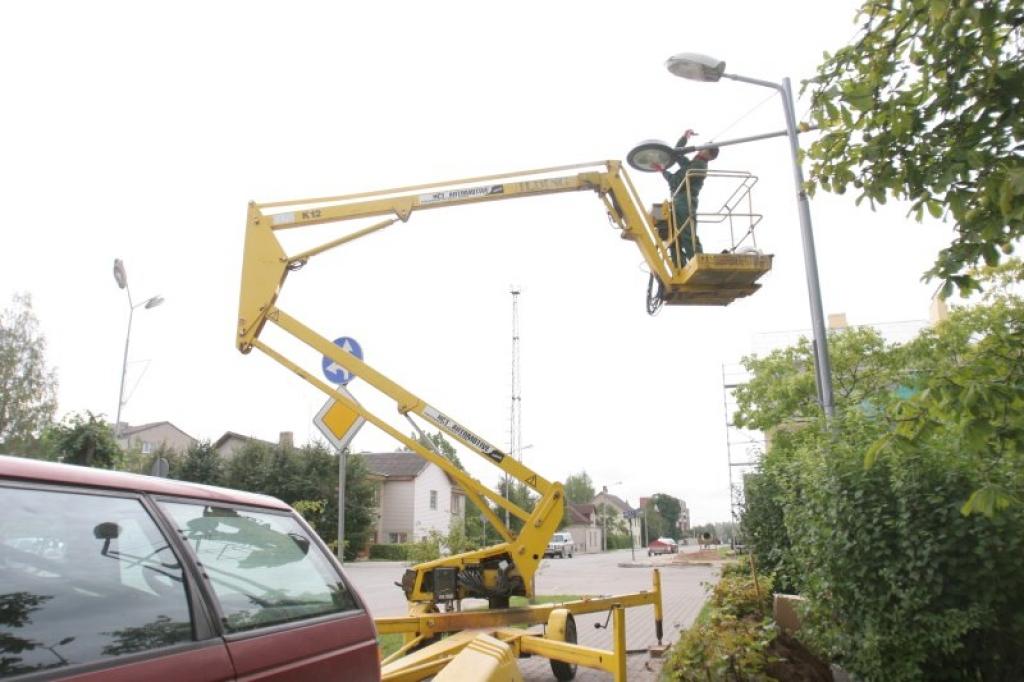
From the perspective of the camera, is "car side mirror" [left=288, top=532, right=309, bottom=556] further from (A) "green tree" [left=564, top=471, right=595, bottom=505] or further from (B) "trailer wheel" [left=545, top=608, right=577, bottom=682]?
(A) "green tree" [left=564, top=471, right=595, bottom=505]

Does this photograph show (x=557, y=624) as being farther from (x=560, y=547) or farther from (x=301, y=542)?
(x=560, y=547)

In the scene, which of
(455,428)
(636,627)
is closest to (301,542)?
(455,428)

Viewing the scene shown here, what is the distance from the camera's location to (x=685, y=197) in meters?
9.19

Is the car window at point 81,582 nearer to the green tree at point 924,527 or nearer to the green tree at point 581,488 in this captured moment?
the green tree at point 924,527

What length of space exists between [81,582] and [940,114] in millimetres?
4844

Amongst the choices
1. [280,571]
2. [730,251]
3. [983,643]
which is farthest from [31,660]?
[730,251]

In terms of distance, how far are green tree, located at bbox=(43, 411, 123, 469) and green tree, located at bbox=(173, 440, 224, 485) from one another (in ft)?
80.3

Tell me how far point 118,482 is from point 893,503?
4770 mm

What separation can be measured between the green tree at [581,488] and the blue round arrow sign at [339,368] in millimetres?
131188

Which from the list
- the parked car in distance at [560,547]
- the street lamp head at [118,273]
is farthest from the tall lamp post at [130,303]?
the parked car in distance at [560,547]

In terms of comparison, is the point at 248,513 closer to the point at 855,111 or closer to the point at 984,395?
the point at 984,395

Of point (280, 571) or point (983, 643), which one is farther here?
point (983, 643)

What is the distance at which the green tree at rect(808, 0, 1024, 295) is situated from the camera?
4082 millimetres

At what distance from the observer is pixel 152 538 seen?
7.66 feet
